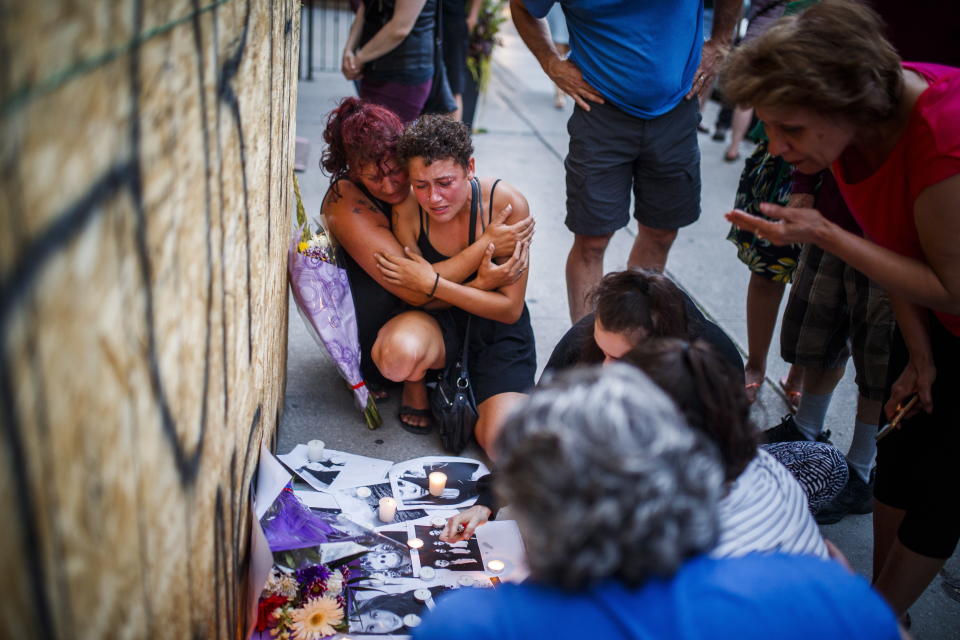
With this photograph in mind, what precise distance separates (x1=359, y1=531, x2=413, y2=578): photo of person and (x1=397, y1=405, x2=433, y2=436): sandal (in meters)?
0.69

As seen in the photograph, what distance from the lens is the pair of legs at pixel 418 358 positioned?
2719mm

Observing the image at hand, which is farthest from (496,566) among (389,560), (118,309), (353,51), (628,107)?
(353,51)

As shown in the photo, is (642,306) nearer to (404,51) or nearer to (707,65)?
(707,65)

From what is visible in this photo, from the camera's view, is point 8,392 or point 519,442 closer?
point 8,392

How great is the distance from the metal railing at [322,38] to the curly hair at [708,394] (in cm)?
639

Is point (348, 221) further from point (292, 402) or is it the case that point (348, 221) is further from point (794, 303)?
point (794, 303)

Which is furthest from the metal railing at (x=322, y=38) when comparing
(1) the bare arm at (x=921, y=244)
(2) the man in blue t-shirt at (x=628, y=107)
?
(1) the bare arm at (x=921, y=244)

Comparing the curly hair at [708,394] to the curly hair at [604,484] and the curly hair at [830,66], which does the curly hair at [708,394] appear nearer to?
the curly hair at [604,484]

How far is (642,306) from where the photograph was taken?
204 cm

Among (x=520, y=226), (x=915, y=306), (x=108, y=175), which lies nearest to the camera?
(x=108, y=175)

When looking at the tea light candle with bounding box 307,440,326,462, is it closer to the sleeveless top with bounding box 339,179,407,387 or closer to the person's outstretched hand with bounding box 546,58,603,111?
the sleeveless top with bounding box 339,179,407,387

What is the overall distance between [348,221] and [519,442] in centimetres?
187

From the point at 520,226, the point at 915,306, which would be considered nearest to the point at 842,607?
the point at 915,306

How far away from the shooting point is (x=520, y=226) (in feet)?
9.03
